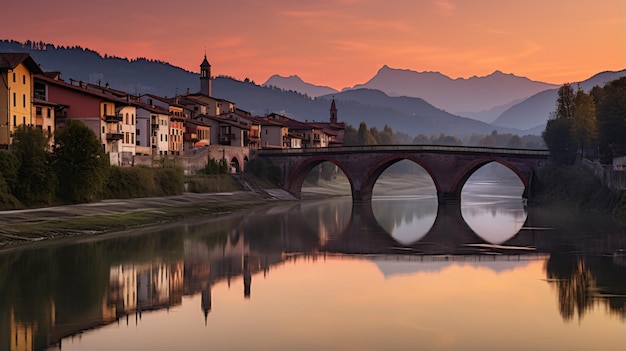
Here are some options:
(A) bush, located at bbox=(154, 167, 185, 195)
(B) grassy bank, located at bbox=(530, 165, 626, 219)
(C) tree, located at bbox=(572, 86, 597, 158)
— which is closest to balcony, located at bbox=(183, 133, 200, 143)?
(A) bush, located at bbox=(154, 167, 185, 195)

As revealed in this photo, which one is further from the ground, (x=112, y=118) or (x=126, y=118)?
(x=126, y=118)

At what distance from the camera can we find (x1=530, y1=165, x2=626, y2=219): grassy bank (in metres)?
81.0

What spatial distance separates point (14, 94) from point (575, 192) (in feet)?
187

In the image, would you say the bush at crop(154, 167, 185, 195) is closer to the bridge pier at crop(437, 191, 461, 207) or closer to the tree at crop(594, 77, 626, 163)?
the bridge pier at crop(437, 191, 461, 207)

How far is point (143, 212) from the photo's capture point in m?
74.0

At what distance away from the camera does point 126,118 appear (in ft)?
319

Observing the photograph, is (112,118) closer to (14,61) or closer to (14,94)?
(14,94)

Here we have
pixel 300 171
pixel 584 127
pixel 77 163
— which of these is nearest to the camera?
pixel 77 163

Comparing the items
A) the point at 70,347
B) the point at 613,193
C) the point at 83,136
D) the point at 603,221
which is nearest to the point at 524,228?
the point at 603,221

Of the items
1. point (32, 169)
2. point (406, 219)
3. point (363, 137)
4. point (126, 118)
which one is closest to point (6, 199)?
point (32, 169)

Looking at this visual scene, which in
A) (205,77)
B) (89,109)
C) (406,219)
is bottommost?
(406,219)

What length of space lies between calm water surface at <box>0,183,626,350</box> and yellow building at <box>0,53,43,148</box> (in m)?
17.0

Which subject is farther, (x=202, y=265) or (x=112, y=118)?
(x=112, y=118)

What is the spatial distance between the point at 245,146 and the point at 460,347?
10443 cm
